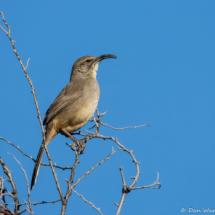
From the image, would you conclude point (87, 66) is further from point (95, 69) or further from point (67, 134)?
point (67, 134)

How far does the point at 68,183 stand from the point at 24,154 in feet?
3.50

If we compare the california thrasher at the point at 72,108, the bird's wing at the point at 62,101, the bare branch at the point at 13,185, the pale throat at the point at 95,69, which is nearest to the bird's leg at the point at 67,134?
the california thrasher at the point at 72,108

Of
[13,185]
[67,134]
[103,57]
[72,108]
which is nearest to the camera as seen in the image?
[13,185]

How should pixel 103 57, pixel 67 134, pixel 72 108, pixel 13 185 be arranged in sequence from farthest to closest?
1. pixel 103 57
2. pixel 67 134
3. pixel 72 108
4. pixel 13 185

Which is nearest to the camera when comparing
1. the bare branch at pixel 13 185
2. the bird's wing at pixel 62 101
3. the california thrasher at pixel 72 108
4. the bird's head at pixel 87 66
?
the bare branch at pixel 13 185

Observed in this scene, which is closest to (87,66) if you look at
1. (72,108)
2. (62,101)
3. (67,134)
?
→ (62,101)

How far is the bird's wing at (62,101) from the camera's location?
6293 millimetres

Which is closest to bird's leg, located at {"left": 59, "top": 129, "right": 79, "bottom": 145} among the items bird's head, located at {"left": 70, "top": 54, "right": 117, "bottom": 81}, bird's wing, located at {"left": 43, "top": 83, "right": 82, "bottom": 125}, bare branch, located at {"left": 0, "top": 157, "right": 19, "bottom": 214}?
bird's wing, located at {"left": 43, "top": 83, "right": 82, "bottom": 125}

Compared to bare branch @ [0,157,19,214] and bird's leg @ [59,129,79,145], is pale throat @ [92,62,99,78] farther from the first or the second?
bare branch @ [0,157,19,214]

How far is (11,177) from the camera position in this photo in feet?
13.5

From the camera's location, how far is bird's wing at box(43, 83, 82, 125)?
6293 millimetres

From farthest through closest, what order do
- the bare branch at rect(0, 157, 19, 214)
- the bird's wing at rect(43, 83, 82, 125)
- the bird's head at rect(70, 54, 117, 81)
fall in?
the bird's head at rect(70, 54, 117, 81)
the bird's wing at rect(43, 83, 82, 125)
the bare branch at rect(0, 157, 19, 214)

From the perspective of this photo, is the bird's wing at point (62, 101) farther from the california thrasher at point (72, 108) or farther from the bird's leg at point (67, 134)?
the bird's leg at point (67, 134)

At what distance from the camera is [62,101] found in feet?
20.9
